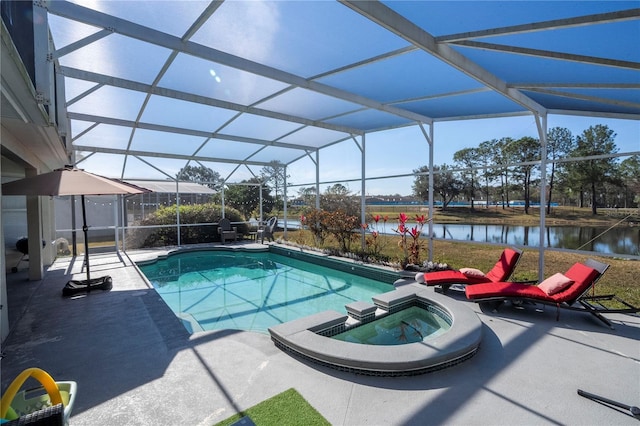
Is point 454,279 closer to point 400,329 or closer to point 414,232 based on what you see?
point 400,329

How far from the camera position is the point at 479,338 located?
12.5ft

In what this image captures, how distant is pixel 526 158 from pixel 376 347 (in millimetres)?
10640

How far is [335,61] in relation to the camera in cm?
494

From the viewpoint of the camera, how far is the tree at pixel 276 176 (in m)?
13.8

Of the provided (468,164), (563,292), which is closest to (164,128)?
(563,292)

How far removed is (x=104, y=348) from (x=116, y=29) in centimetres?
402

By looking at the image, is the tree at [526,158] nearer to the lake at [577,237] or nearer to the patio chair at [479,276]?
the lake at [577,237]

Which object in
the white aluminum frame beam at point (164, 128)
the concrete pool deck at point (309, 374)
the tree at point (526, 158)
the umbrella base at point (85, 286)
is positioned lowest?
the concrete pool deck at point (309, 374)

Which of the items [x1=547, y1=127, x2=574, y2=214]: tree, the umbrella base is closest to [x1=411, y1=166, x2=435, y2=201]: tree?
[x1=547, y1=127, x2=574, y2=214]: tree

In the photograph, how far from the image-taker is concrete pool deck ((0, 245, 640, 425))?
2.67 metres

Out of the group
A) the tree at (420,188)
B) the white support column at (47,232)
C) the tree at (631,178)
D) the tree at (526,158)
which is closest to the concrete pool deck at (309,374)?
the tree at (631,178)

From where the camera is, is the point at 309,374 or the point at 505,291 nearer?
the point at 309,374

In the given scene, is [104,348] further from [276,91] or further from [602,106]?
[602,106]

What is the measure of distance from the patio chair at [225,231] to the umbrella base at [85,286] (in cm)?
692
